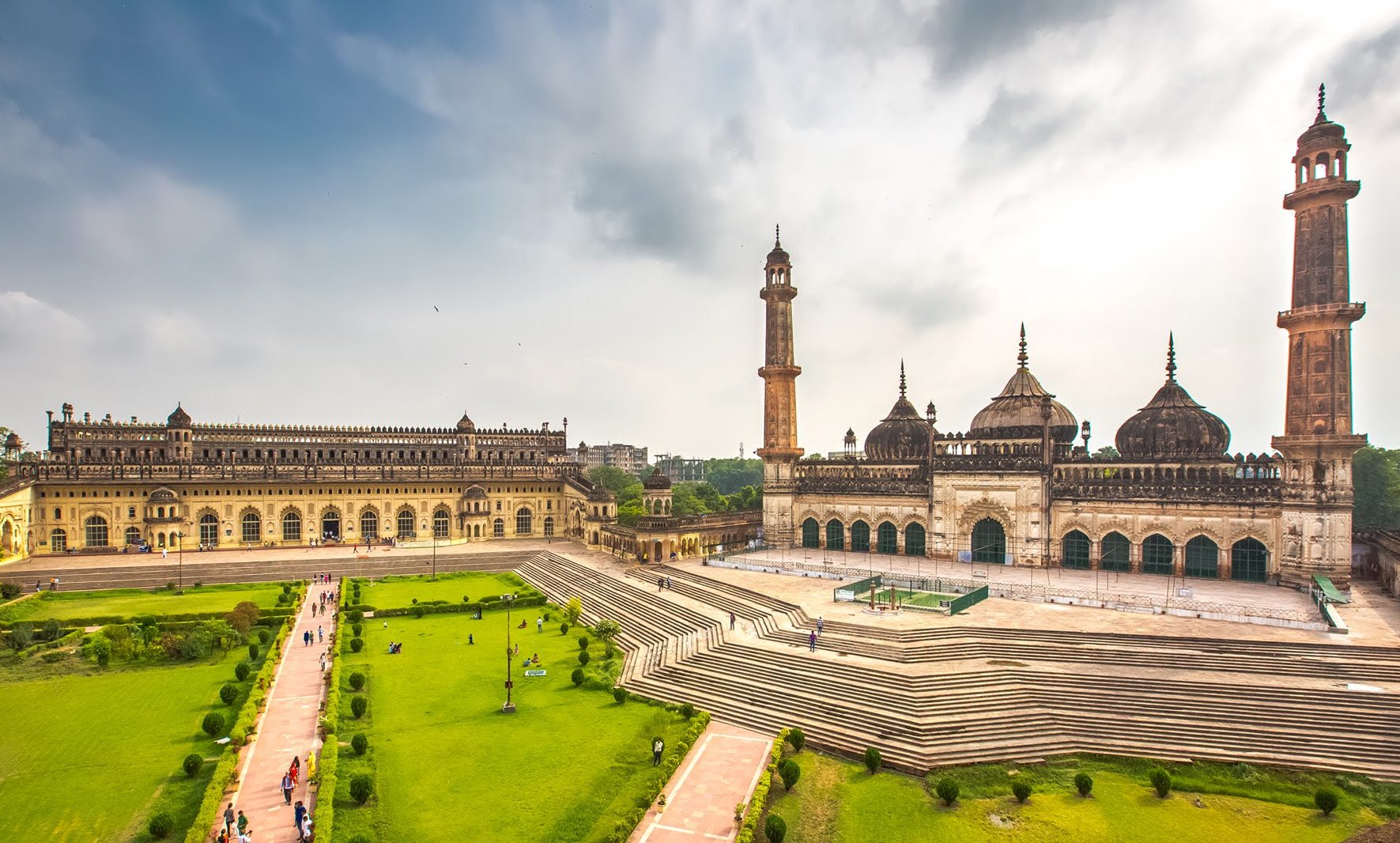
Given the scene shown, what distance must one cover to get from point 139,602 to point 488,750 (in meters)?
26.7

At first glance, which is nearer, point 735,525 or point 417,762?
point 417,762

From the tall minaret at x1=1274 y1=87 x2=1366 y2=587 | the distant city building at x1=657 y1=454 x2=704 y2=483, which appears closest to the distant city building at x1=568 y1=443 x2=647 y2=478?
the distant city building at x1=657 y1=454 x2=704 y2=483

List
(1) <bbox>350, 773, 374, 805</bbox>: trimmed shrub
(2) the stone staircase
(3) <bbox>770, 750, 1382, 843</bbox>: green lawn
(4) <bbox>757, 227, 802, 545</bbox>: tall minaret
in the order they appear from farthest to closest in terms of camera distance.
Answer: (4) <bbox>757, 227, 802, 545</bbox>: tall minaret, (2) the stone staircase, (1) <bbox>350, 773, 374, 805</bbox>: trimmed shrub, (3) <bbox>770, 750, 1382, 843</bbox>: green lawn

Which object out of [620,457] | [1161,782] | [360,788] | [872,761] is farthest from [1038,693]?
[620,457]

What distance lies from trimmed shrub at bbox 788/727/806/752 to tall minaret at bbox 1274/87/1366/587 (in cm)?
2453

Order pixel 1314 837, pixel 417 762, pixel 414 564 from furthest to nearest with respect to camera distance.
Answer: pixel 414 564 < pixel 417 762 < pixel 1314 837

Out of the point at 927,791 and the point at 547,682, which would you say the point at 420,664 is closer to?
the point at 547,682

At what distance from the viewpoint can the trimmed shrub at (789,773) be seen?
16.7 metres

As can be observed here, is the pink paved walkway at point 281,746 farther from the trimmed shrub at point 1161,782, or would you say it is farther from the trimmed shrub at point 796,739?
the trimmed shrub at point 1161,782

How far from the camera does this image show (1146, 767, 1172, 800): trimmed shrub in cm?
1611

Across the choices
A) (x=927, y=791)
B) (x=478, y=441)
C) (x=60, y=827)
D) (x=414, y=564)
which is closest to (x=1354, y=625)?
(x=927, y=791)

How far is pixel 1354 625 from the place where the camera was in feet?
79.4

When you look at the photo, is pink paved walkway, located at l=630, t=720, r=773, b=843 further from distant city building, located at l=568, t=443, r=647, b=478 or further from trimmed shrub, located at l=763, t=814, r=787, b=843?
distant city building, located at l=568, t=443, r=647, b=478

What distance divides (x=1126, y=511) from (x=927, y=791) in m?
24.5
